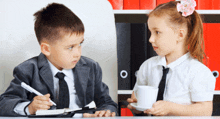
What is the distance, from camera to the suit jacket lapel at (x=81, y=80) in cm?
85

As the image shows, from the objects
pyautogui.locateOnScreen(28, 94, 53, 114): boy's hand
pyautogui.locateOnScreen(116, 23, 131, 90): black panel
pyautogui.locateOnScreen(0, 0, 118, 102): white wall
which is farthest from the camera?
pyautogui.locateOnScreen(116, 23, 131, 90): black panel

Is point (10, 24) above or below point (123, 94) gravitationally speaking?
above

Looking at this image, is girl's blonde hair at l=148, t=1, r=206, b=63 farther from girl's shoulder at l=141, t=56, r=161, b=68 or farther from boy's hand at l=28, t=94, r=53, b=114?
boy's hand at l=28, t=94, r=53, b=114

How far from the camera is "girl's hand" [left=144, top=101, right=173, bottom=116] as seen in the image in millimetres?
772

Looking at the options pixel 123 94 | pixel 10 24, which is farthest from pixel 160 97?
pixel 10 24

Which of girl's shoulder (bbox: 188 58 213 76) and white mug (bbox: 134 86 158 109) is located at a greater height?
girl's shoulder (bbox: 188 58 213 76)

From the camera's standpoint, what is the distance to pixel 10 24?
0.90 meters

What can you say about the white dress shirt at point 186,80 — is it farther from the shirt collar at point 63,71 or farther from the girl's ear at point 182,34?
the shirt collar at point 63,71

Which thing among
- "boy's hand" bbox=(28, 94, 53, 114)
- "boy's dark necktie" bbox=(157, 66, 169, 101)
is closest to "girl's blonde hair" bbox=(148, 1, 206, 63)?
"boy's dark necktie" bbox=(157, 66, 169, 101)

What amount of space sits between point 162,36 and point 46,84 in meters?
0.42

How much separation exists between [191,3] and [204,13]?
0.17 metres

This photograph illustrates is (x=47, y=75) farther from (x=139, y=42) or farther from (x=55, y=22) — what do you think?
(x=139, y=42)

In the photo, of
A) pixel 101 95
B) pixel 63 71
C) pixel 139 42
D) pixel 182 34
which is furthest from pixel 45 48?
pixel 182 34

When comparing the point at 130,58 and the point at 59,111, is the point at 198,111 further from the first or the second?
the point at 59,111
